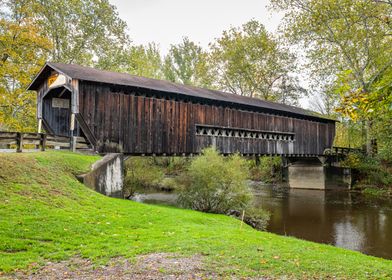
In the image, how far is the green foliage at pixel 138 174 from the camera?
633 inches

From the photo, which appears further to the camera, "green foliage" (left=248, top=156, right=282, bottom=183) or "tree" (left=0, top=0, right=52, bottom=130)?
"green foliage" (left=248, top=156, right=282, bottom=183)

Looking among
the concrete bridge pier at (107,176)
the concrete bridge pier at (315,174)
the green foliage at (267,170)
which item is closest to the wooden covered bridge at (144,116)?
the concrete bridge pier at (107,176)

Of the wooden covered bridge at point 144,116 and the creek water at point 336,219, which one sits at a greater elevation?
the wooden covered bridge at point 144,116

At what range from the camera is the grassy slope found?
5.05m

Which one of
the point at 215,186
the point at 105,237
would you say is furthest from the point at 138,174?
the point at 105,237

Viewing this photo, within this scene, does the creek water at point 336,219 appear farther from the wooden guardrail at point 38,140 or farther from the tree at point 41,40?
the tree at point 41,40

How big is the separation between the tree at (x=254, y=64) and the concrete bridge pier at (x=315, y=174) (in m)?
9.51

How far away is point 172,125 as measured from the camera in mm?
15859

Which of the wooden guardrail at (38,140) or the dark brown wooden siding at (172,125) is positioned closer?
the wooden guardrail at (38,140)

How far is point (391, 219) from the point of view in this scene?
14.5 metres

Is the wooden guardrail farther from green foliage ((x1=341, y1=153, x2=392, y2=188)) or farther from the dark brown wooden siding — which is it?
green foliage ((x1=341, y1=153, x2=392, y2=188))

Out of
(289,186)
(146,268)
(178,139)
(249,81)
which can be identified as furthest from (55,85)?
(249,81)

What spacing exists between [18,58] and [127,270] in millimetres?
18097

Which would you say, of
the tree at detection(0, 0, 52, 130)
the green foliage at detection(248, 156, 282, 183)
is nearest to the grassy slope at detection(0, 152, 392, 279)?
the tree at detection(0, 0, 52, 130)
